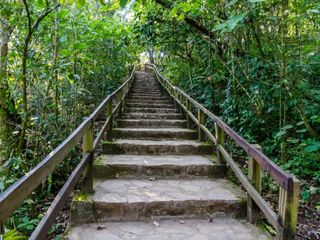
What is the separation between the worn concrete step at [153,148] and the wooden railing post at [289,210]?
9.89ft

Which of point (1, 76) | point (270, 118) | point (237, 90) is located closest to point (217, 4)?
point (237, 90)

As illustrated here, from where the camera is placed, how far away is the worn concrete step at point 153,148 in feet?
17.6

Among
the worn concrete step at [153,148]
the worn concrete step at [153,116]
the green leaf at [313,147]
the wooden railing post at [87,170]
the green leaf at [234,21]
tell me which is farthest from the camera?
the worn concrete step at [153,116]

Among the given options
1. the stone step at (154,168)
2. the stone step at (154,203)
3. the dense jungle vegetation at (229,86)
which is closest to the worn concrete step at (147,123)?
the dense jungle vegetation at (229,86)

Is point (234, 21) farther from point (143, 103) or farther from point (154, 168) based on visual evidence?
point (143, 103)

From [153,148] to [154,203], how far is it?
203 centimetres

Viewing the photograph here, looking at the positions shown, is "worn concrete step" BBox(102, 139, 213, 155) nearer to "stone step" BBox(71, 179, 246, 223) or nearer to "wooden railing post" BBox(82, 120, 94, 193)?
"stone step" BBox(71, 179, 246, 223)

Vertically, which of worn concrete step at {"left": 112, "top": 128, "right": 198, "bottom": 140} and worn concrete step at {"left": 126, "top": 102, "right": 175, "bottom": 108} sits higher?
worn concrete step at {"left": 126, "top": 102, "right": 175, "bottom": 108}

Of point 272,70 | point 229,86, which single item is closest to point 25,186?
point 272,70

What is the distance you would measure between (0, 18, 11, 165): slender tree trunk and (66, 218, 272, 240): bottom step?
6.20 ft

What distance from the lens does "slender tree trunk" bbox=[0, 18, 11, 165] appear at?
419cm

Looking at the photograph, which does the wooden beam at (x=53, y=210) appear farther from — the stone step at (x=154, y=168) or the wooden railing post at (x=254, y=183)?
the wooden railing post at (x=254, y=183)

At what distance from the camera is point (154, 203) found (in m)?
3.53

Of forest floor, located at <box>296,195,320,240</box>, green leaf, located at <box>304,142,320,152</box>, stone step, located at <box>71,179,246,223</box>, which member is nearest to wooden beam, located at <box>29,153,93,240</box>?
stone step, located at <box>71,179,246,223</box>
